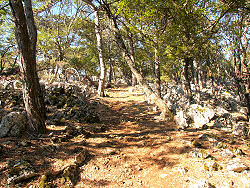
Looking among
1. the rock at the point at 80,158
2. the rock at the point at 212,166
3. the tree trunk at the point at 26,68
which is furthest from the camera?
the tree trunk at the point at 26,68

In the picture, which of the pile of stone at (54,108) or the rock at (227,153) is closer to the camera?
the rock at (227,153)

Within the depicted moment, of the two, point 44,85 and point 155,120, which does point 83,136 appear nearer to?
point 155,120

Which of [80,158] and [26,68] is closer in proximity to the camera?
[80,158]

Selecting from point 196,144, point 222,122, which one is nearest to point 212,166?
point 196,144

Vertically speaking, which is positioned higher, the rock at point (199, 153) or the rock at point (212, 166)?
the rock at point (199, 153)

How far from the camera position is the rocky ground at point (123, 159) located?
278 centimetres

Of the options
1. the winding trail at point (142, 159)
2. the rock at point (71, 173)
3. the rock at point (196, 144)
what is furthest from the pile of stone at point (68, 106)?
the rock at point (196, 144)

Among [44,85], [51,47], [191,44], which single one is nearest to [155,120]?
[191,44]

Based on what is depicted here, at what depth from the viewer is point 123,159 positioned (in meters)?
3.71

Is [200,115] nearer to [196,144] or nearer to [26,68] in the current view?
[196,144]

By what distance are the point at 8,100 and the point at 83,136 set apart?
4643mm

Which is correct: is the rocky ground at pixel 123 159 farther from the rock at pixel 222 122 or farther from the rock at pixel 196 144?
the rock at pixel 222 122

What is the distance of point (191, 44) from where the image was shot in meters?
7.04

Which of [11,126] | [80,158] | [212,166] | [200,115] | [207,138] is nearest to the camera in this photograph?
[212,166]
